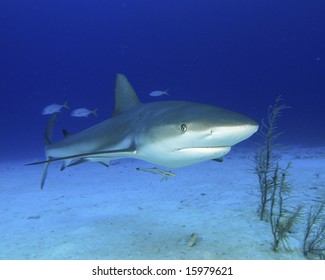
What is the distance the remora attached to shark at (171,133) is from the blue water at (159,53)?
81037 millimetres

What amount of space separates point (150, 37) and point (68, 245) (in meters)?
121

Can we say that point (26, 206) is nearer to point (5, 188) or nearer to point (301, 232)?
point (5, 188)

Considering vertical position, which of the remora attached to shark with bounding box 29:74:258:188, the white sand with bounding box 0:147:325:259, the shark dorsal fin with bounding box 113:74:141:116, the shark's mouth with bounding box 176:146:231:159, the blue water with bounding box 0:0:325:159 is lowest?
the white sand with bounding box 0:147:325:259

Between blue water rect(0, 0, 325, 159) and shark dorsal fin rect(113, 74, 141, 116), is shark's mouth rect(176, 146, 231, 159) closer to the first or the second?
shark dorsal fin rect(113, 74, 141, 116)

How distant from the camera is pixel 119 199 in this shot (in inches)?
243

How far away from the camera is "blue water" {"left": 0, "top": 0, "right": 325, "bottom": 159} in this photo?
310ft

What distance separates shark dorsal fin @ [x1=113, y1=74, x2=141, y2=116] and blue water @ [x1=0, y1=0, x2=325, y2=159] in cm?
8025

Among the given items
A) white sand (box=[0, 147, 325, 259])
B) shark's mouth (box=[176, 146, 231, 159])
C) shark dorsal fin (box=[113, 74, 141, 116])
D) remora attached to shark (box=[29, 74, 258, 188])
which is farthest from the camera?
shark dorsal fin (box=[113, 74, 141, 116])

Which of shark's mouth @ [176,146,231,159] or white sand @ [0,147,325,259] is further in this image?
white sand @ [0,147,325,259]

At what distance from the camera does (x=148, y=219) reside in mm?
4586

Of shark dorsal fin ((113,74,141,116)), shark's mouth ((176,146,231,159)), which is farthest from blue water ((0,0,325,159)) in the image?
shark's mouth ((176,146,231,159))

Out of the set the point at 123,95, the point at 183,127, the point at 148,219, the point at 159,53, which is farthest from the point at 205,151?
the point at 159,53

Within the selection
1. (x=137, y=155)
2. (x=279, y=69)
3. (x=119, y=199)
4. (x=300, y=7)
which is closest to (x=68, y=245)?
(x=137, y=155)

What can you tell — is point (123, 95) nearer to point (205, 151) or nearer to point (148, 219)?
point (148, 219)
